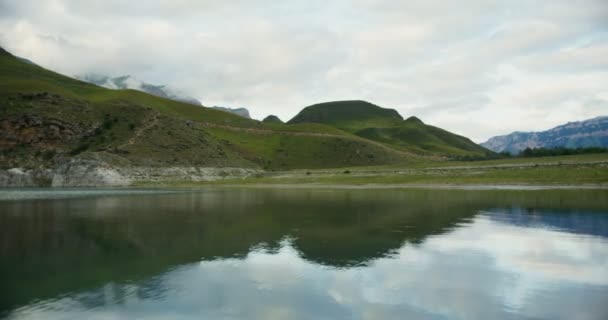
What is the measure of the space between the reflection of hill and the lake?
0.63 ft

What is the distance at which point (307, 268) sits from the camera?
20203mm

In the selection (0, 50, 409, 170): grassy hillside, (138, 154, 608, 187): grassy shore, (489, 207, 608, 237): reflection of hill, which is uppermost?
(0, 50, 409, 170): grassy hillside

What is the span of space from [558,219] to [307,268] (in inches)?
1015

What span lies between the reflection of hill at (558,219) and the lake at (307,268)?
7.6 inches

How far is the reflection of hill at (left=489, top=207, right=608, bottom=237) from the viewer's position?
101 feet

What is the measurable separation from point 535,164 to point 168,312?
3711 inches

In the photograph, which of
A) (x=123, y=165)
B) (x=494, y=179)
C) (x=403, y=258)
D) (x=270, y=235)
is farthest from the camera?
(x=123, y=165)

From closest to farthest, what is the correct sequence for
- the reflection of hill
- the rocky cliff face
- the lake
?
the lake < the reflection of hill < the rocky cliff face

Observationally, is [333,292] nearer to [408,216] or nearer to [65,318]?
[65,318]

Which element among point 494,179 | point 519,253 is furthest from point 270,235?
point 494,179

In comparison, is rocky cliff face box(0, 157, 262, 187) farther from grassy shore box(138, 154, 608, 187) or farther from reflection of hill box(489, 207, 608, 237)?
reflection of hill box(489, 207, 608, 237)

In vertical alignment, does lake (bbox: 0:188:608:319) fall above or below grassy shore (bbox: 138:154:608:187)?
below

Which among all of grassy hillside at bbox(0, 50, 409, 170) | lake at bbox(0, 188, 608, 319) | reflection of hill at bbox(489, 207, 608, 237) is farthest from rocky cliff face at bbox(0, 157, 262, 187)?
reflection of hill at bbox(489, 207, 608, 237)

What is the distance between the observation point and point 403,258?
72.2ft
